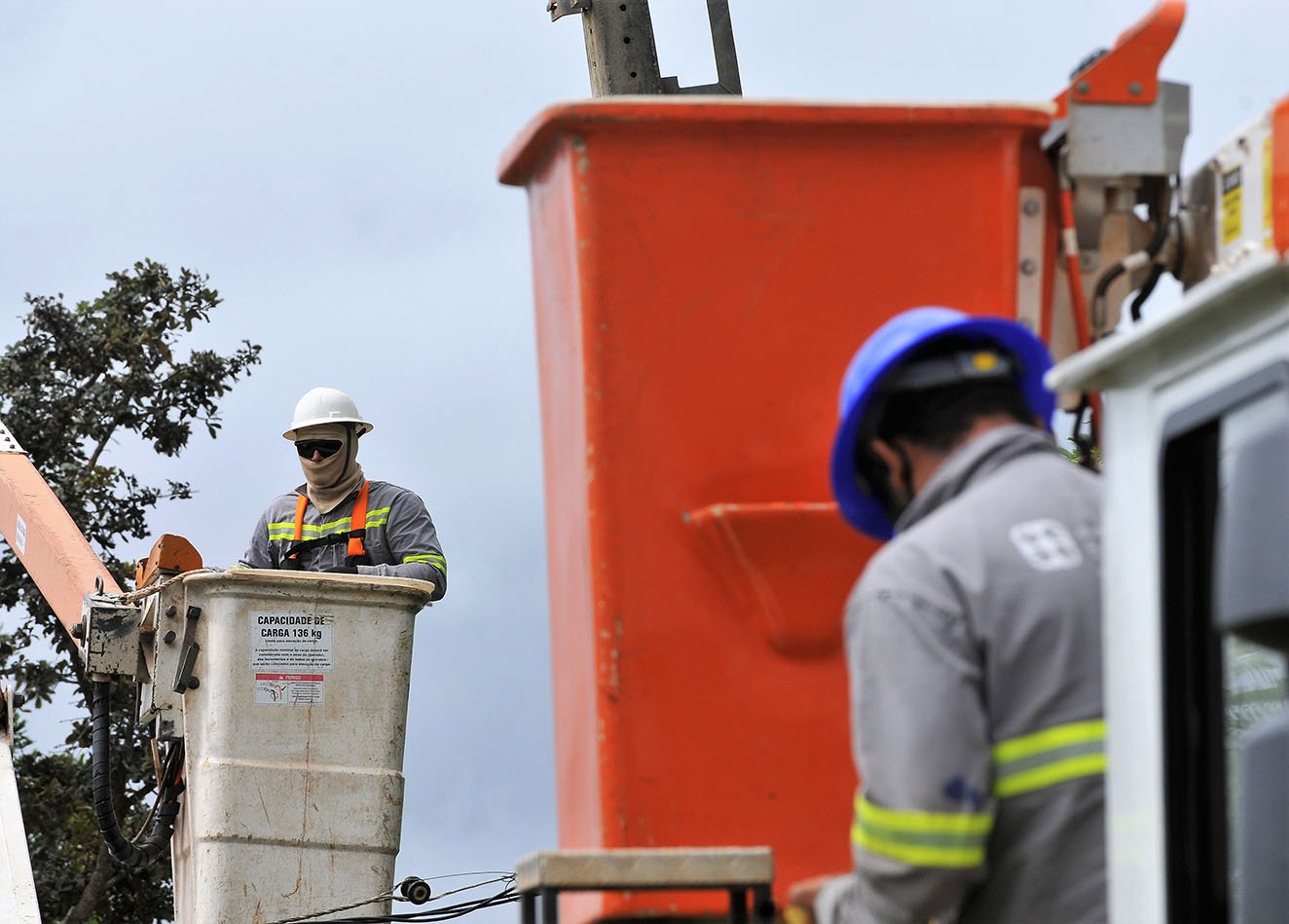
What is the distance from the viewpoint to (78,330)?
13938 millimetres

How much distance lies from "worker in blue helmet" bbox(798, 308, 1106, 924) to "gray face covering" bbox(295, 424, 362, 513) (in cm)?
519

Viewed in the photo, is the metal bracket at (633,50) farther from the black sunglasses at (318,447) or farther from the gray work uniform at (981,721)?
the gray work uniform at (981,721)

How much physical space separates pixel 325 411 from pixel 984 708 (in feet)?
18.3

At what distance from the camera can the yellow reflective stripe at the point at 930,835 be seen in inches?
97.0

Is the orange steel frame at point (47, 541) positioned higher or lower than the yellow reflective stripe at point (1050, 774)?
higher

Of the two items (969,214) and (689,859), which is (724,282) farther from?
(689,859)

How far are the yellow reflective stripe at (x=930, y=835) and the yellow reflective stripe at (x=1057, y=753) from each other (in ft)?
0.26

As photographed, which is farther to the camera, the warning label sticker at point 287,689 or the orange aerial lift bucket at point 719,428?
the warning label sticker at point 287,689

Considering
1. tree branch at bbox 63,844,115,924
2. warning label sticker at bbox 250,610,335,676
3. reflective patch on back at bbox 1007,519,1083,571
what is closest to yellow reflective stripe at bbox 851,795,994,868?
reflective patch on back at bbox 1007,519,1083,571

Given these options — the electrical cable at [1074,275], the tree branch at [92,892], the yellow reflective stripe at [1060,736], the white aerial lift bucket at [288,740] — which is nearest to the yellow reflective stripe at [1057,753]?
the yellow reflective stripe at [1060,736]

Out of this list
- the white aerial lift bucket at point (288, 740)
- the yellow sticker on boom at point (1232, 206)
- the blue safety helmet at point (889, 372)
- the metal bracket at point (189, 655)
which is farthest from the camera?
the metal bracket at point (189, 655)

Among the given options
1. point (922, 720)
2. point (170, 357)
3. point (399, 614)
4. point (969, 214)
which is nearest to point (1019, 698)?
point (922, 720)

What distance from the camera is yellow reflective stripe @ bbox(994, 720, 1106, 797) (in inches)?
99.0

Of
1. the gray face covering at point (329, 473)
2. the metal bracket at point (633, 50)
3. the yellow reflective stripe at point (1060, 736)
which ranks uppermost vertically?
the metal bracket at point (633, 50)
